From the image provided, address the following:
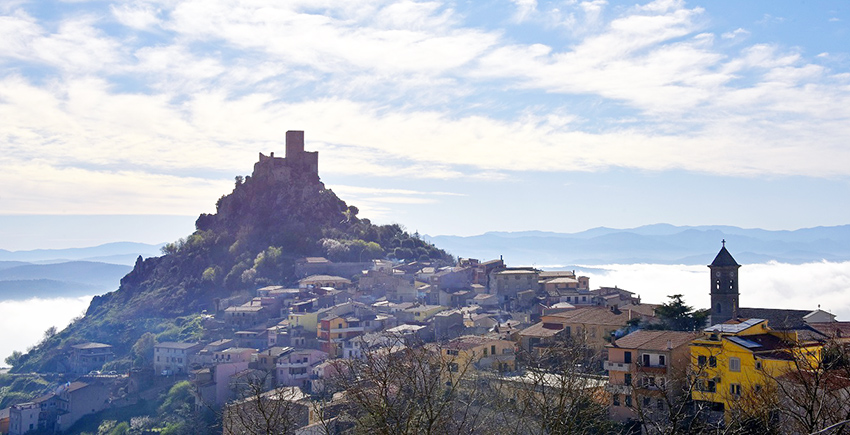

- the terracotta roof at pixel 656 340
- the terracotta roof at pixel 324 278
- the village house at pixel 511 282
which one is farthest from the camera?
the terracotta roof at pixel 324 278

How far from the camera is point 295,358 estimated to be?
129ft

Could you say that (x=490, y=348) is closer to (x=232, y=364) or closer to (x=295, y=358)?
(x=295, y=358)

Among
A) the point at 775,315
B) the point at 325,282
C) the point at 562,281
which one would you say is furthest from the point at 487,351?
the point at 325,282

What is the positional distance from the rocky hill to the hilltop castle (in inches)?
3.6

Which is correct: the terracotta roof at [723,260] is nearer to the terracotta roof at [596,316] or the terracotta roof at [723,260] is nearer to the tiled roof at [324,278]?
the terracotta roof at [596,316]

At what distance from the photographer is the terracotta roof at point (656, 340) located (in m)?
24.2

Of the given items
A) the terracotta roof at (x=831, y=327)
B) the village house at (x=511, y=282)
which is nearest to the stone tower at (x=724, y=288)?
the terracotta roof at (x=831, y=327)

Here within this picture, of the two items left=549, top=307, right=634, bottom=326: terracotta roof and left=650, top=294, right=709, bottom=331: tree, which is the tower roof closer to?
left=650, top=294, right=709, bottom=331: tree

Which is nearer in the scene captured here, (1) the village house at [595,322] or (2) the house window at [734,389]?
(2) the house window at [734,389]

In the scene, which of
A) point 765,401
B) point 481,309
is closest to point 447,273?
point 481,309

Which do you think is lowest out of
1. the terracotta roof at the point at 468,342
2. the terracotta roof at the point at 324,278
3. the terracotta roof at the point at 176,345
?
the terracotta roof at the point at 176,345

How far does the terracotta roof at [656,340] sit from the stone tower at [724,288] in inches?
357

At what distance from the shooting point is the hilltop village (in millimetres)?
19688

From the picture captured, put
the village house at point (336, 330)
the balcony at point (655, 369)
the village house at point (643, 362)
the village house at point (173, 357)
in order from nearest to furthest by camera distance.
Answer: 1. the village house at point (643, 362)
2. the balcony at point (655, 369)
3. the village house at point (336, 330)
4. the village house at point (173, 357)
